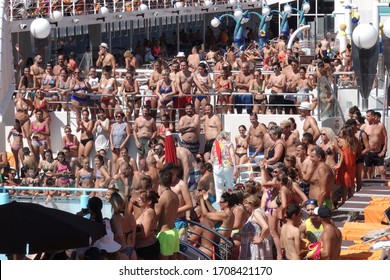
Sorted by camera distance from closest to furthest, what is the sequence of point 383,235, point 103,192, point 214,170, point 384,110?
point 383,235 → point 103,192 → point 214,170 → point 384,110

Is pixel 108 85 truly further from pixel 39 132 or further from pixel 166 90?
pixel 39 132

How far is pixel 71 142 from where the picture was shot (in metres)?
19.5

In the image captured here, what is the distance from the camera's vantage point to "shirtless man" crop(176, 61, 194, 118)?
19891 mm

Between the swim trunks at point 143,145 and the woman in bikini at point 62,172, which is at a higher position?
the swim trunks at point 143,145

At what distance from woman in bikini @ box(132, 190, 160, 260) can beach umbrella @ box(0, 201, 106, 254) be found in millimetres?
762

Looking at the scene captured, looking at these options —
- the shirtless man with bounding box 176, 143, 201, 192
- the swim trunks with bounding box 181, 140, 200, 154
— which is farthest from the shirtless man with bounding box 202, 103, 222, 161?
the shirtless man with bounding box 176, 143, 201, 192

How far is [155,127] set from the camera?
63.1ft

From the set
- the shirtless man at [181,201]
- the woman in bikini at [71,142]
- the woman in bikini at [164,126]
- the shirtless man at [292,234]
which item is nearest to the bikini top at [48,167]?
the woman in bikini at [71,142]

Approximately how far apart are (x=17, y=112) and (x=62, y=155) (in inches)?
107

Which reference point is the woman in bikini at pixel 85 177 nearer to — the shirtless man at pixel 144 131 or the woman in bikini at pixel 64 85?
the shirtless man at pixel 144 131

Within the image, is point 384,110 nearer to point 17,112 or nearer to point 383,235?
point 17,112

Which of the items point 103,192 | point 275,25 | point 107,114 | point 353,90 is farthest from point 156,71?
point 275,25

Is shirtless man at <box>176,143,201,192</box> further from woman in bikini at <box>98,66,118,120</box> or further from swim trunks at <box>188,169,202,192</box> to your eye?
woman in bikini at <box>98,66,118,120</box>

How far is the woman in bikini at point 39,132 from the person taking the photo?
65.0 feet
